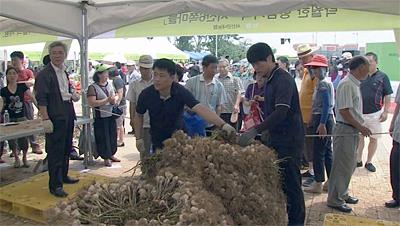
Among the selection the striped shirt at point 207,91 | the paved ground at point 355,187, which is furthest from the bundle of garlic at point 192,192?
the striped shirt at point 207,91

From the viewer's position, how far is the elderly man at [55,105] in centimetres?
492

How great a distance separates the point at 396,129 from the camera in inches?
194

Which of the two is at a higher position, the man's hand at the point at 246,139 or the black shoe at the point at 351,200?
the man's hand at the point at 246,139

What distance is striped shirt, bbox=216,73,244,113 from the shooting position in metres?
6.74

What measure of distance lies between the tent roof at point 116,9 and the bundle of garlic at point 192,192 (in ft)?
9.66

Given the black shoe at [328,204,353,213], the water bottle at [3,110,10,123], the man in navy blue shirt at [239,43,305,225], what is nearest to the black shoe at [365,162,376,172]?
the black shoe at [328,204,353,213]

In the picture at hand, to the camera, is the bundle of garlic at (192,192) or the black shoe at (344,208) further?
the black shoe at (344,208)

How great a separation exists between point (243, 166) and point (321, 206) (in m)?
2.97

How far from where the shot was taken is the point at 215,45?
190 ft

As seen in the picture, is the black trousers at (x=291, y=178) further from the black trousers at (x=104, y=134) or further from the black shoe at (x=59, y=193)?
the black trousers at (x=104, y=134)

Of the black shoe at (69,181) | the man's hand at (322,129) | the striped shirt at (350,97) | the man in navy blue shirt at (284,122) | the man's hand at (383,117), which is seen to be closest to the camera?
the man in navy blue shirt at (284,122)

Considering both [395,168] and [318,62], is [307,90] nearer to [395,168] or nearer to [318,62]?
[318,62]

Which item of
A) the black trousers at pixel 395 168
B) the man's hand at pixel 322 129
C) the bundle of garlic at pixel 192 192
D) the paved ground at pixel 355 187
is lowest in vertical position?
the paved ground at pixel 355 187

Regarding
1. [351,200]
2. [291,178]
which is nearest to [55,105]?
[291,178]
